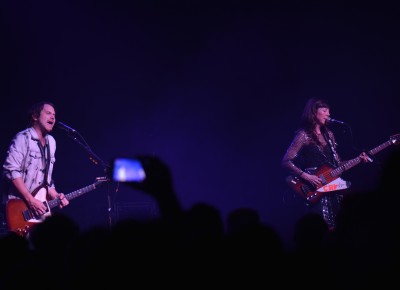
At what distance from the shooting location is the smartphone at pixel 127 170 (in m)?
1.88

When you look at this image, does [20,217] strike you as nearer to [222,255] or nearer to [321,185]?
[321,185]

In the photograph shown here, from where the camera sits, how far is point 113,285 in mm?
1305

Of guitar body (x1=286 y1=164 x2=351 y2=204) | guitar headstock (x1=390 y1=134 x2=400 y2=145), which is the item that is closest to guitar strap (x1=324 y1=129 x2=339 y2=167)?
guitar body (x1=286 y1=164 x2=351 y2=204)

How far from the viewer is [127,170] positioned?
2.02 metres

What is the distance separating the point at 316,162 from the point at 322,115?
2.23ft

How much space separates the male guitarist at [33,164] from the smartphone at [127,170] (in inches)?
145

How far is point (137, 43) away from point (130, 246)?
6821 millimetres

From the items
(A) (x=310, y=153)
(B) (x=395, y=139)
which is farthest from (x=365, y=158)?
(A) (x=310, y=153)

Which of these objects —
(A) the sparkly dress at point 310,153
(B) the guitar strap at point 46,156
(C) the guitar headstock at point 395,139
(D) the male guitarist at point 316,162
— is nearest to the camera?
(B) the guitar strap at point 46,156

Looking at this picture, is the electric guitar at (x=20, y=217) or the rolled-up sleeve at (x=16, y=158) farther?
the rolled-up sleeve at (x=16, y=158)

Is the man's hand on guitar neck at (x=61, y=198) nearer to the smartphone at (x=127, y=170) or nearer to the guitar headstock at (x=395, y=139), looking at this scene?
the smartphone at (x=127, y=170)

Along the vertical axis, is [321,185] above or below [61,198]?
below

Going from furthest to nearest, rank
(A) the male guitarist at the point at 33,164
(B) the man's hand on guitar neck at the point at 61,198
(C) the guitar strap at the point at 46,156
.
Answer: (C) the guitar strap at the point at 46,156 → (B) the man's hand on guitar neck at the point at 61,198 → (A) the male guitarist at the point at 33,164

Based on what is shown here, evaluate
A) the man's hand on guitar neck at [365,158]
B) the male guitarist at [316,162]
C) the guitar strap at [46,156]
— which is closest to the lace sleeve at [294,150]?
the male guitarist at [316,162]
